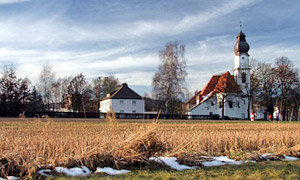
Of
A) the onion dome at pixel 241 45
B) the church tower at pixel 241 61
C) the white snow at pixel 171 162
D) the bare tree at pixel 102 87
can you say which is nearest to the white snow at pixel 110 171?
the white snow at pixel 171 162

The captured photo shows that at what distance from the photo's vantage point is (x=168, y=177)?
22.1 feet

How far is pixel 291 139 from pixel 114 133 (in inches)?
273

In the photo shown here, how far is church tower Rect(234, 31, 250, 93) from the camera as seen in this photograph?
232ft

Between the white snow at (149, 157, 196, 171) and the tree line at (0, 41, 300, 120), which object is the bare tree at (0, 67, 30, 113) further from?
the white snow at (149, 157, 196, 171)

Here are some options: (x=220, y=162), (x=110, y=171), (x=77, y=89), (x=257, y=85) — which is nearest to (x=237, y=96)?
(x=257, y=85)

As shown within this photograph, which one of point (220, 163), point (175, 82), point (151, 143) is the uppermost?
point (175, 82)

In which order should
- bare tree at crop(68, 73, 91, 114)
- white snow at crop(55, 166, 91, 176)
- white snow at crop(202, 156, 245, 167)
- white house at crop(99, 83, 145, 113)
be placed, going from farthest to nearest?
white house at crop(99, 83, 145, 113) → bare tree at crop(68, 73, 91, 114) → white snow at crop(202, 156, 245, 167) → white snow at crop(55, 166, 91, 176)

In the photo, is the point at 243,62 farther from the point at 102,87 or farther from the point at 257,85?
the point at 102,87

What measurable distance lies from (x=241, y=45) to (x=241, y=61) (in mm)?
3653

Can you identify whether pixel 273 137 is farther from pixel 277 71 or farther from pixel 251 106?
pixel 251 106

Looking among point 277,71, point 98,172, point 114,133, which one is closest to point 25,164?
point 98,172

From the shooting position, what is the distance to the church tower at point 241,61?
232 feet

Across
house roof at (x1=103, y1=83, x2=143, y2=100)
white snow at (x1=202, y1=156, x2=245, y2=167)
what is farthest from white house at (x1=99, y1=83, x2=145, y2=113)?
white snow at (x1=202, y1=156, x2=245, y2=167)

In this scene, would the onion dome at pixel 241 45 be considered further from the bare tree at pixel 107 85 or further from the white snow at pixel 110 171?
the white snow at pixel 110 171
